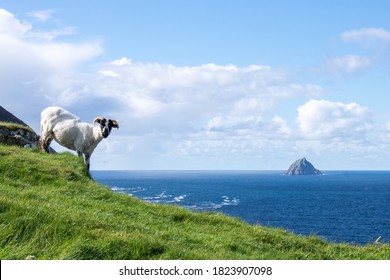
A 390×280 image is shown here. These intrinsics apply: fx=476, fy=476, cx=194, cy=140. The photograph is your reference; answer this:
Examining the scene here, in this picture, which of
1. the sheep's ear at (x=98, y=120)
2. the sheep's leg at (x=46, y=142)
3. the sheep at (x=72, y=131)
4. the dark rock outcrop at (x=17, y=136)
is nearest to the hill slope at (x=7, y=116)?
the dark rock outcrop at (x=17, y=136)

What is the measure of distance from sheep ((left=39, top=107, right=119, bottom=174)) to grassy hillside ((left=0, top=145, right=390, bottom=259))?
34.2 inches

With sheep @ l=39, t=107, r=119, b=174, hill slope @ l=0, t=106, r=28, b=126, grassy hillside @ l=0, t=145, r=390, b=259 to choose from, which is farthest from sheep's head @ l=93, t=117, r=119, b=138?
hill slope @ l=0, t=106, r=28, b=126

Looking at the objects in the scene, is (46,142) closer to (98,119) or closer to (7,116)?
(98,119)

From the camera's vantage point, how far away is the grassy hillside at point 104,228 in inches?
346

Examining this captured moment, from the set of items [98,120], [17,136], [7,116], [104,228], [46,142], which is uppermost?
[7,116]

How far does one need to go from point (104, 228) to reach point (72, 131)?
51.3ft

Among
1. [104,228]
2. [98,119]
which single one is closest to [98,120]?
[98,119]

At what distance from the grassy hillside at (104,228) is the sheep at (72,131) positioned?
0.87 meters

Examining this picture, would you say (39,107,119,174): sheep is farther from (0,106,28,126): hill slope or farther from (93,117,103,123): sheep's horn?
(0,106,28,126): hill slope

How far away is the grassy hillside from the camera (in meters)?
8.79

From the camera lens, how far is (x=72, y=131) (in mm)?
25703

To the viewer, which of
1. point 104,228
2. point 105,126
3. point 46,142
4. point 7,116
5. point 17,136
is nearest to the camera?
point 104,228
